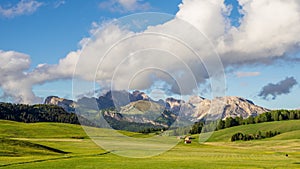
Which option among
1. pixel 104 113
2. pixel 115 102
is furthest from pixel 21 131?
pixel 115 102

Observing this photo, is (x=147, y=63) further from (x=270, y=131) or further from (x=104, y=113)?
(x=270, y=131)

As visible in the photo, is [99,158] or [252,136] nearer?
[99,158]

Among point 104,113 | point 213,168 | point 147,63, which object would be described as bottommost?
point 213,168

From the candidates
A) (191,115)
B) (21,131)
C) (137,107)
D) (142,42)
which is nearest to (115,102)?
(137,107)

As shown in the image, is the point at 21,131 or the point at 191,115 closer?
the point at 191,115

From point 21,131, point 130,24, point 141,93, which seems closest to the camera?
point 130,24

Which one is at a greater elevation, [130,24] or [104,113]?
[130,24]

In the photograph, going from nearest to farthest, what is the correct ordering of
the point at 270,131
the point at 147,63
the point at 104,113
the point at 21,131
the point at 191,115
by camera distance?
the point at 147,63 → the point at 104,113 → the point at 191,115 → the point at 21,131 → the point at 270,131

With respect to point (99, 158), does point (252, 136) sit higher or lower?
lower

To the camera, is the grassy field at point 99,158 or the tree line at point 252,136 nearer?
the grassy field at point 99,158

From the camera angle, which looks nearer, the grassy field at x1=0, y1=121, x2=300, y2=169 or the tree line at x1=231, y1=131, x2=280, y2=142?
the grassy field at x1=0, y1=121, x2=300, y2=169
